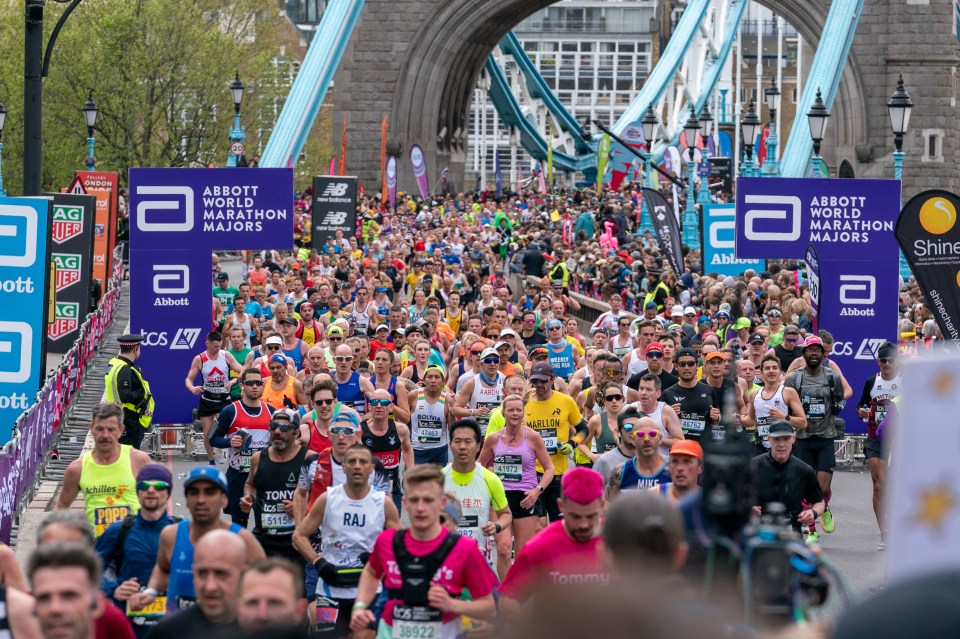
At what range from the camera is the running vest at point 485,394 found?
47.3 feet

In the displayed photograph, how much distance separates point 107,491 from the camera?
9.61 metres

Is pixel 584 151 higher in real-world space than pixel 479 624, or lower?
higher

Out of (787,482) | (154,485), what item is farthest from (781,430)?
(154,485)

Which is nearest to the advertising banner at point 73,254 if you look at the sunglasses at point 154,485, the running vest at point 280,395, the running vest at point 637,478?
the running vest at point 280,395

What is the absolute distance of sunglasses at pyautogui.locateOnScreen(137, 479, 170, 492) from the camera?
8.38m

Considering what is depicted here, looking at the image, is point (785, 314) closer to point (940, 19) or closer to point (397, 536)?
point (397, 536)

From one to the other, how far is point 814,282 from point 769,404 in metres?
4.26

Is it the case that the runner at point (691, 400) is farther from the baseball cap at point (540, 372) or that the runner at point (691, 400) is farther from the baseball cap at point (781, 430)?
the baseball cap at point (781, 430)

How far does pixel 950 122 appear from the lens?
55.7 meters

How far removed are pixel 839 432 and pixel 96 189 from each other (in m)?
16.7

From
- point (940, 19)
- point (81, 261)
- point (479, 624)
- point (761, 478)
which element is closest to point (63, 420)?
point (81, 261)

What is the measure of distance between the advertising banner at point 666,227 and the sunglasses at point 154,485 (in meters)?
19.8

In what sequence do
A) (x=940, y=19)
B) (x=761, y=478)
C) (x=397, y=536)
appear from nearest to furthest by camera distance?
(x=397, y=536) < (x=761, y=478) < (x=940, y=19)

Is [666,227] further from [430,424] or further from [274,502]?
[274,502]
